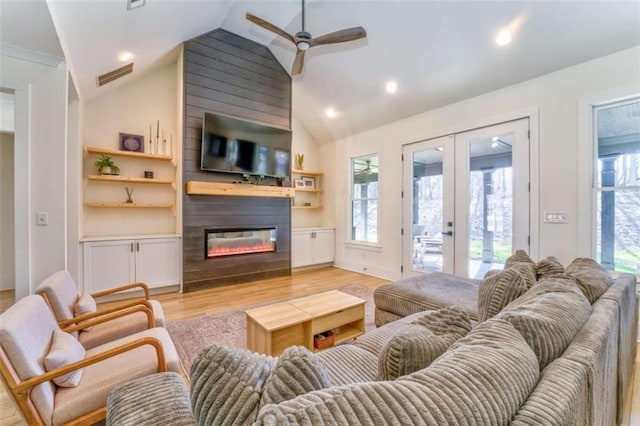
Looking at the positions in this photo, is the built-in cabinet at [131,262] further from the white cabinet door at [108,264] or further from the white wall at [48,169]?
the white wall at [48,169]

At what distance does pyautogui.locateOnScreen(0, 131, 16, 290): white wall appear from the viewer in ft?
14.0

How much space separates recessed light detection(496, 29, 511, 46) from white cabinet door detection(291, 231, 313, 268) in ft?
13.6

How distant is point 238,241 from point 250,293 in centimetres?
101

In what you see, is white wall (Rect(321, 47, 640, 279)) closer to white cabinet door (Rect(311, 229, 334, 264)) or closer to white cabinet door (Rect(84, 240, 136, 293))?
white cabinet door (Rect(311, 229, 334, 264))

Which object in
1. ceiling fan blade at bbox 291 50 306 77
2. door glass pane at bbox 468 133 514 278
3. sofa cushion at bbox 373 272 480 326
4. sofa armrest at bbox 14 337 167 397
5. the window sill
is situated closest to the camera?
sofa armrest at bbox 14 337 167 397

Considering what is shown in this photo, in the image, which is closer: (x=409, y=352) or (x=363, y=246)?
(x=409, y=352)

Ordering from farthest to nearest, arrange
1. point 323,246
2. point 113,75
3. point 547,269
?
point 323,246
point 113,75
point 547,269

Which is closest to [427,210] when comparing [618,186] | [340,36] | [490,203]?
[490,203]

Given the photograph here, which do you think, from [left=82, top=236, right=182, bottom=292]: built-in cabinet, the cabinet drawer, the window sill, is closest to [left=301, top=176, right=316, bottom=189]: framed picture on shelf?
the window sill

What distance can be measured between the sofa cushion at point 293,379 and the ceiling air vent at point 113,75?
448 centimetres

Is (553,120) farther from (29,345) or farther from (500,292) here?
(29,345)

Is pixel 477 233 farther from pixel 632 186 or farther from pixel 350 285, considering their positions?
pixel 350 285

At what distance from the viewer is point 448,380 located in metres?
0.65

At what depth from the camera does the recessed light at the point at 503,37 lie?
3160 mm
